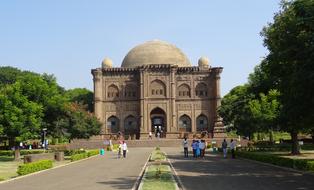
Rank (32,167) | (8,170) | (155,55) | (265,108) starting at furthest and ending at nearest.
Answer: (155,55) → (265,108) → (8,170) → (32,167)

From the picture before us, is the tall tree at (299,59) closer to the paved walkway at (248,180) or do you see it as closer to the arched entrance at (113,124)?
the paved walkway at (248,180)

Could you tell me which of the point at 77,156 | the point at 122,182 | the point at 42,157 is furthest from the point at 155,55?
the point at 122,182

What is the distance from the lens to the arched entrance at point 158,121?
244 ft

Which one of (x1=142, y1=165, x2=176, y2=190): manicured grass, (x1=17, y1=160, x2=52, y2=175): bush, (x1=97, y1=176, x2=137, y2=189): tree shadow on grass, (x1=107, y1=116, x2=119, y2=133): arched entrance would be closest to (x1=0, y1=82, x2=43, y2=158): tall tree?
(x1=17, y1=160, x2=52, y2=175): bush

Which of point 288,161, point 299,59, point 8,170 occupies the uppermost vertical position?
point 299,59

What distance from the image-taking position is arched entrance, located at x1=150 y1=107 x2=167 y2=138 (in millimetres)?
74438

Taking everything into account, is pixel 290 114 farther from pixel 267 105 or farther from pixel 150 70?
pixel 150 70

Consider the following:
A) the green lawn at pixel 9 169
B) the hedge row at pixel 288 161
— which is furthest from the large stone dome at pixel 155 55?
the hedge row at pixel 288 161

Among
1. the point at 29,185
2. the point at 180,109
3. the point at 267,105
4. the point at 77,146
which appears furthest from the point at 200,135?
the point at 29,185

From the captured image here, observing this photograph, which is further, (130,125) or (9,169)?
(130,125)

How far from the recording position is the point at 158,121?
256 feet

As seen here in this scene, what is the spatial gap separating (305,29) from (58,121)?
94.3 feet

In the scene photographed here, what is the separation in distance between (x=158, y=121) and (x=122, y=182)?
202 feet

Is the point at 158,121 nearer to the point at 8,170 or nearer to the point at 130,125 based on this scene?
the point at 130,125
